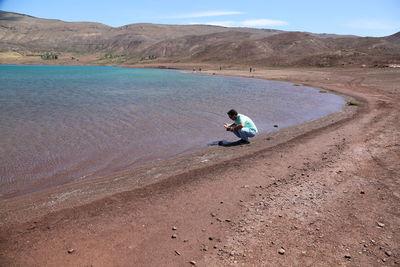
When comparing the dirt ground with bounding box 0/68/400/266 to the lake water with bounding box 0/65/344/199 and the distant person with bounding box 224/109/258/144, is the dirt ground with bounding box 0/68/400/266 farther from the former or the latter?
the distant person with bounding box 224/109/258/144

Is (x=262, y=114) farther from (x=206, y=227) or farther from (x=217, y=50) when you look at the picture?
(x=217, y=50)

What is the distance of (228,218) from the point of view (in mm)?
5379

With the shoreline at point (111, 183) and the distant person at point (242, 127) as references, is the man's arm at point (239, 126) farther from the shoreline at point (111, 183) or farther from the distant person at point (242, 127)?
the shoreline at point (111, 183)

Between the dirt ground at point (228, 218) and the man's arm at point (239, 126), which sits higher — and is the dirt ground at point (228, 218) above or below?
below

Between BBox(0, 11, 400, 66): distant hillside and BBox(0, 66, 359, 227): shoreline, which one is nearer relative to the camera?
BBox(0, 66, 359, 227): shoreline

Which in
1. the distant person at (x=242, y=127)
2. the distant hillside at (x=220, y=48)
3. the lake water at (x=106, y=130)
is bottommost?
the lake water at (x=106, y=130)

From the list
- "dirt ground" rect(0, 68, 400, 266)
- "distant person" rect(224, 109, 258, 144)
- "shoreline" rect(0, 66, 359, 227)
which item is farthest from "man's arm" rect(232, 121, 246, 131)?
"dirt ground" rect(0, 68, 400, 266)

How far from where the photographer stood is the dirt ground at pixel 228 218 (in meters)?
4.37

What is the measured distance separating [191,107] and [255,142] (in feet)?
28.8

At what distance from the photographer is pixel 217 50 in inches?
3748

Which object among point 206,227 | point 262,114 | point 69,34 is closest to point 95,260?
point 206,227

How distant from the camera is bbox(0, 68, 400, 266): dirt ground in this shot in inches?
172

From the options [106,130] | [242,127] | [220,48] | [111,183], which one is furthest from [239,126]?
[220,48]

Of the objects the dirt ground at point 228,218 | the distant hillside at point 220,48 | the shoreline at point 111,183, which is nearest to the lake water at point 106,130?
the shoreline at point 111,183
